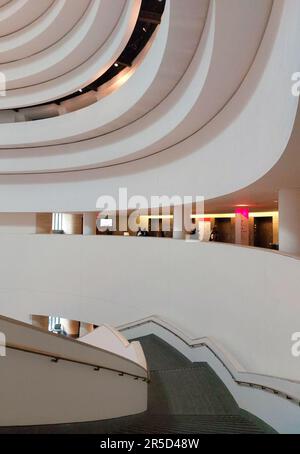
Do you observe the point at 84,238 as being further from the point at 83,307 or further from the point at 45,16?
the point at 45,16

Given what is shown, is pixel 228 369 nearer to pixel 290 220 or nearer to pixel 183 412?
pixel 183 412

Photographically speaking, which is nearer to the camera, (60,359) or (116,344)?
(60,359)

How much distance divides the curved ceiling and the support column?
3403mm

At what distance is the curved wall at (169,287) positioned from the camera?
19.4 feet

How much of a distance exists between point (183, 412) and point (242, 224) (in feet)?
29.7

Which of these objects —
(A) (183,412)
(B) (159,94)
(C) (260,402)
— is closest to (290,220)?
(C) (260,402)

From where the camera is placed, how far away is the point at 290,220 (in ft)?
23.5

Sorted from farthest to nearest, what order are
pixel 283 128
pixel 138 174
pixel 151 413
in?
pixel 138 174 < pixel 151 413 < pixel 283 128

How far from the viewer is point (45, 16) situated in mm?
13992

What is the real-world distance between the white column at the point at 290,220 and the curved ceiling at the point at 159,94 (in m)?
0.97

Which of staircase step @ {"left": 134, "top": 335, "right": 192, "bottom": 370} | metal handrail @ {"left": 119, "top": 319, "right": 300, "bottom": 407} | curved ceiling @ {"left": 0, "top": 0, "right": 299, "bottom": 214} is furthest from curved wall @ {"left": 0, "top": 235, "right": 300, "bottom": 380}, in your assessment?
curved ceiling @ {"left": 0, "top": 0, "right": 299, "bottom": 214}

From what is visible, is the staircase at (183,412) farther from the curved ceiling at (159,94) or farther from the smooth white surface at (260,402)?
the curved ceiling at (159,94)

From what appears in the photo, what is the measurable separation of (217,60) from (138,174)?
297 inches

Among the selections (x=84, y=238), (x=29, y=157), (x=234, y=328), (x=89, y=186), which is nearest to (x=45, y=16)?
(x=29, y=157)
